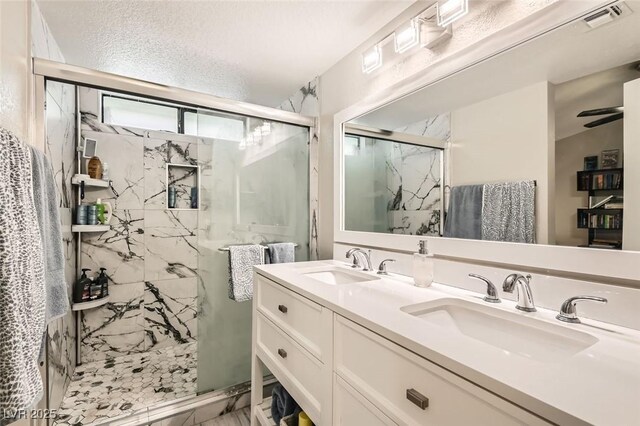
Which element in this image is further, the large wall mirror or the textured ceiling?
the textured ceiling

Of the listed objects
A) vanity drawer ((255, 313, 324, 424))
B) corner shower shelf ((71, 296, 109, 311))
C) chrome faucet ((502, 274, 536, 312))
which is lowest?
corner shower shelf ((71, 296, 109, 311))

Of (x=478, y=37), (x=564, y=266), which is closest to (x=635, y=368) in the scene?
(x=564, y=266)

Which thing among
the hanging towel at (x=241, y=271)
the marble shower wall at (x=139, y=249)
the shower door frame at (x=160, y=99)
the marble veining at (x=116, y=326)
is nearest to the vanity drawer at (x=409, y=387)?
the hanging towel at (x=241, y=271)

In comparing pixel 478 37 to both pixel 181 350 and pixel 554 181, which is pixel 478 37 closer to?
pixel 554 181

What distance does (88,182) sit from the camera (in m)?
2.13

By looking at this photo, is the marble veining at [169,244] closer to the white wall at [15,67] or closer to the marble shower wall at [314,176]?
the marble shower wall at [314,176]

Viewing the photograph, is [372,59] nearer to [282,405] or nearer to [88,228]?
[282,405]

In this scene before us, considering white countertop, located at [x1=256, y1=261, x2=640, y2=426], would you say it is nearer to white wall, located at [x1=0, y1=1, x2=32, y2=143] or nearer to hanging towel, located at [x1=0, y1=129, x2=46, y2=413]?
hanging towel, located at [x1=0, y1=129, x2=46, y2=413]

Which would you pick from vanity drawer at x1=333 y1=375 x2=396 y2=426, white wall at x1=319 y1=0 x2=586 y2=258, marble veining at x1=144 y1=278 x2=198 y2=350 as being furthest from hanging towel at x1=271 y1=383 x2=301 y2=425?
marble veining at x1=144 y1=278 x2=198 y2=350

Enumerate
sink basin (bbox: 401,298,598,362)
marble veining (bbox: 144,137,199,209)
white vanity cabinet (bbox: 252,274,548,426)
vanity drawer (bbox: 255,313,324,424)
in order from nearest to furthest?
white vanity cabinet (bbox: 252,274,548,426), sink basin (bbox: 401,298,598,362), vanity drawer (bbox: 255,313,324,424), marble veining (bbox: 144,137,199,209)

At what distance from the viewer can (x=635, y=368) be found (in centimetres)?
54

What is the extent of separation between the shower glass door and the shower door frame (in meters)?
0.07

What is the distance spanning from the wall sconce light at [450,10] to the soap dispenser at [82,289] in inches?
110

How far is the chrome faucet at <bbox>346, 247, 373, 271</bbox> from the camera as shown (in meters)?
1.48
